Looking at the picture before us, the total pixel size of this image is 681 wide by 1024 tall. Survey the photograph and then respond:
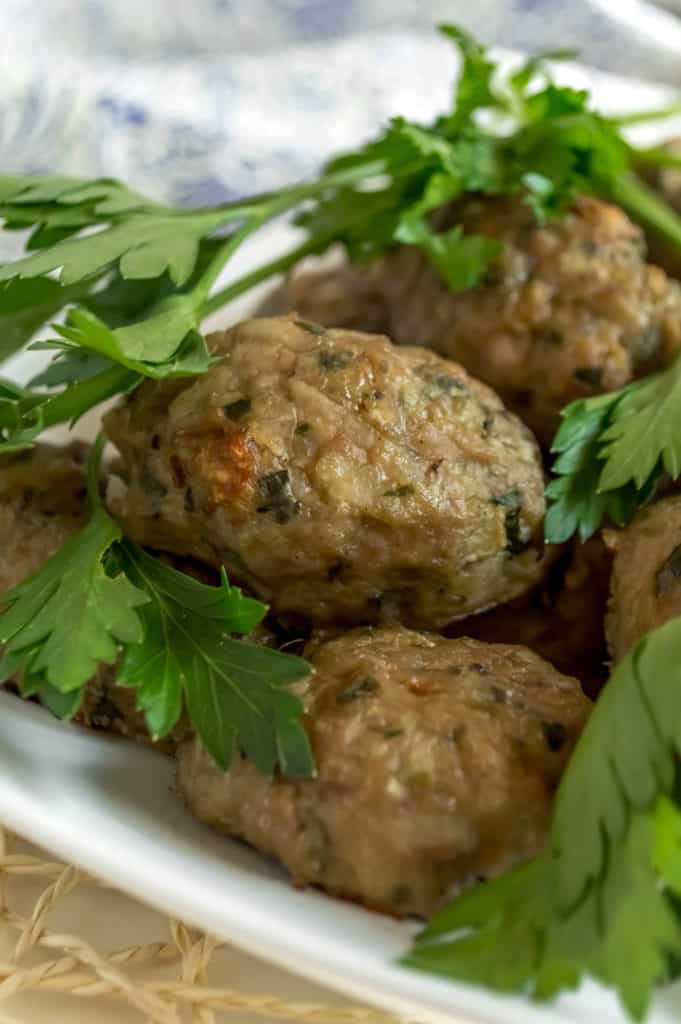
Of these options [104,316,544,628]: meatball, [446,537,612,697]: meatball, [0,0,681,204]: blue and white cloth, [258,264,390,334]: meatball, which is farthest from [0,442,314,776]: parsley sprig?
[0,0,681,204]: blue and white cloth

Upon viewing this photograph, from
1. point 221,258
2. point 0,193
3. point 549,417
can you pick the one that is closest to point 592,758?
point 549,417

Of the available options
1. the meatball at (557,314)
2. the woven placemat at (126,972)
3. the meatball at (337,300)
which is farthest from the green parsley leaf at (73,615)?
the meatball at (337,300)

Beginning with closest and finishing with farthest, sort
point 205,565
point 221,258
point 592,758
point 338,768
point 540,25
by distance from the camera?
point 592,758
point 338,768
point 205,565
point 221,258
point 540,25

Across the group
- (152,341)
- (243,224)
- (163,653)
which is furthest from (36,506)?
(243,224)

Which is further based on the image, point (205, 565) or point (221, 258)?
point (221, 258)

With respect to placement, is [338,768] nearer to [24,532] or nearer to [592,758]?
[592,758]

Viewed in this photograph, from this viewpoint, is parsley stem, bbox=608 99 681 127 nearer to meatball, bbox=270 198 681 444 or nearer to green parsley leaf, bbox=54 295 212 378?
meatball, bbox=270 198 681 444

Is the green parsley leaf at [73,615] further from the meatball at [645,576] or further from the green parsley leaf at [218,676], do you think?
the meatball at [645,576]
